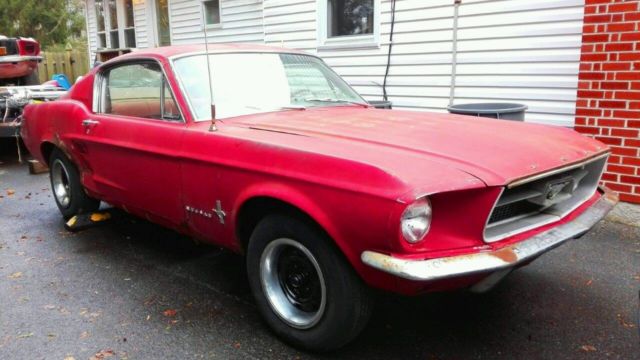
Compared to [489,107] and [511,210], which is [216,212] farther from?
[489,107]

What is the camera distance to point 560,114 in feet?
18.3

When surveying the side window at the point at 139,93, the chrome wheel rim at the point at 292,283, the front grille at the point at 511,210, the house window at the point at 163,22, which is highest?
the house window at the point at 163,22

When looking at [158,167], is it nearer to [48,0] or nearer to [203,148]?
[203,148]

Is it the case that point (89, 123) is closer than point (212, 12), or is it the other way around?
point (89, 123)

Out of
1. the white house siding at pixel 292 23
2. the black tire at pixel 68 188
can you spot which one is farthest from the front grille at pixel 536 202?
the white house siding at pixel 292 23

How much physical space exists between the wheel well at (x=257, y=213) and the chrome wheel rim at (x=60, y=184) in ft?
8.90

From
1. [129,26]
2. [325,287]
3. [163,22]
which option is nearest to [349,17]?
[325,287]

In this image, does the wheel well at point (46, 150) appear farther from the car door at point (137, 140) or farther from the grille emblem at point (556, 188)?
→ the grille emblem at point (556, 188)

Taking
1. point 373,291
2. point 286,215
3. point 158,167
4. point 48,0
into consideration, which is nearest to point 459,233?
point 373,291

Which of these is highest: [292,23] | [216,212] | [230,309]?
[292,23]

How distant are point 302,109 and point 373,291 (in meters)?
1.58

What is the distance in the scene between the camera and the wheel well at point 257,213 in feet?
8.72

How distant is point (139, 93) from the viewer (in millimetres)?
3998

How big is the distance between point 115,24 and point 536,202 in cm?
1507
